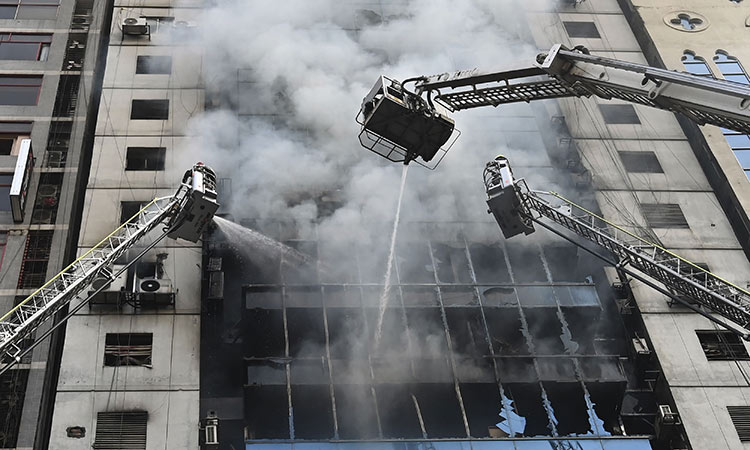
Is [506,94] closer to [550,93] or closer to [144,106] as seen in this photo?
[550,93]

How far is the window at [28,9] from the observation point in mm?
33188

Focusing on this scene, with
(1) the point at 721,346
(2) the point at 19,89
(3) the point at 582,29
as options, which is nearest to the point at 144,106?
(2) the point at 19,89

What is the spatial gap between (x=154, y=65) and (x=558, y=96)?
16449 millimetres

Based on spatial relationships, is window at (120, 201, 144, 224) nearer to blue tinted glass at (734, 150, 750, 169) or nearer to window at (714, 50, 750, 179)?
window at (714, 50, 750, 179)

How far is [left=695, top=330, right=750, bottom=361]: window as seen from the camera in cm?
2591

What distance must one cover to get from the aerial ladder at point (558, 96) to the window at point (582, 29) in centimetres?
1203

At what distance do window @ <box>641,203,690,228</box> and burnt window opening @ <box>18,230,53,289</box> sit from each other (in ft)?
61.9

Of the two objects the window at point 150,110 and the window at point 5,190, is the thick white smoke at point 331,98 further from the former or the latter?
the window at point 5,190

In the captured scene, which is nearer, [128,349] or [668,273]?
[668,273]

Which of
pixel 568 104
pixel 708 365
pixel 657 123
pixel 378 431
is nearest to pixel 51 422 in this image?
pixel 378 431

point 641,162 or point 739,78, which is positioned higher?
point 739,78

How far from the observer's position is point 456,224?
28297mm

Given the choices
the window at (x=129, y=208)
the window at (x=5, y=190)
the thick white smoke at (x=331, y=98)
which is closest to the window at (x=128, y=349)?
the window at (x=129, y=208)

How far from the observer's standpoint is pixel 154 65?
105ft
